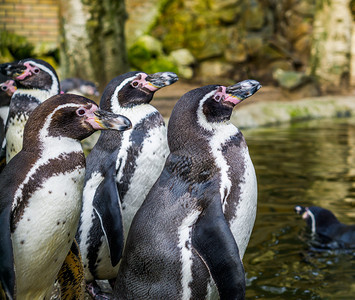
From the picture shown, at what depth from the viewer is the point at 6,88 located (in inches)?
156

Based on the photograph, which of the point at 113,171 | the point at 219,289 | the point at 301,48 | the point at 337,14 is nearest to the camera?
the point at 219,289

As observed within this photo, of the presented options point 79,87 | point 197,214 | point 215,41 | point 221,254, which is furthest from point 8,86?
point 215,41

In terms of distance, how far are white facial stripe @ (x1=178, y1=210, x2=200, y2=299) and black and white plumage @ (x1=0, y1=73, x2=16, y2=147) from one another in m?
1.97

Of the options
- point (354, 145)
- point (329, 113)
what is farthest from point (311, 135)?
point (329, 113)

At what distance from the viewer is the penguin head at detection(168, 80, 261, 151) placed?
264cm

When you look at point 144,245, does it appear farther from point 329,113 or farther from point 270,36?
point 270,36

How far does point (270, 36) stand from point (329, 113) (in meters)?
6.85

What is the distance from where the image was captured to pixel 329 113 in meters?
11.4

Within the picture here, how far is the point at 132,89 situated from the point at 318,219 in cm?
203

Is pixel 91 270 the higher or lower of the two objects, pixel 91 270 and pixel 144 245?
the lower

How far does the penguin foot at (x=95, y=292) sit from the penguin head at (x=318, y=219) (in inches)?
78.0

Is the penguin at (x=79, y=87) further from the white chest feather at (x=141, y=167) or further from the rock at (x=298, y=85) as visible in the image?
the rock at (x=298, y=85)

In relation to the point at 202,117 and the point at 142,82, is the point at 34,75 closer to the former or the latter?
the point at 142,82

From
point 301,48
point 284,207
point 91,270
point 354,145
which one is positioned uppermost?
point 91,270
